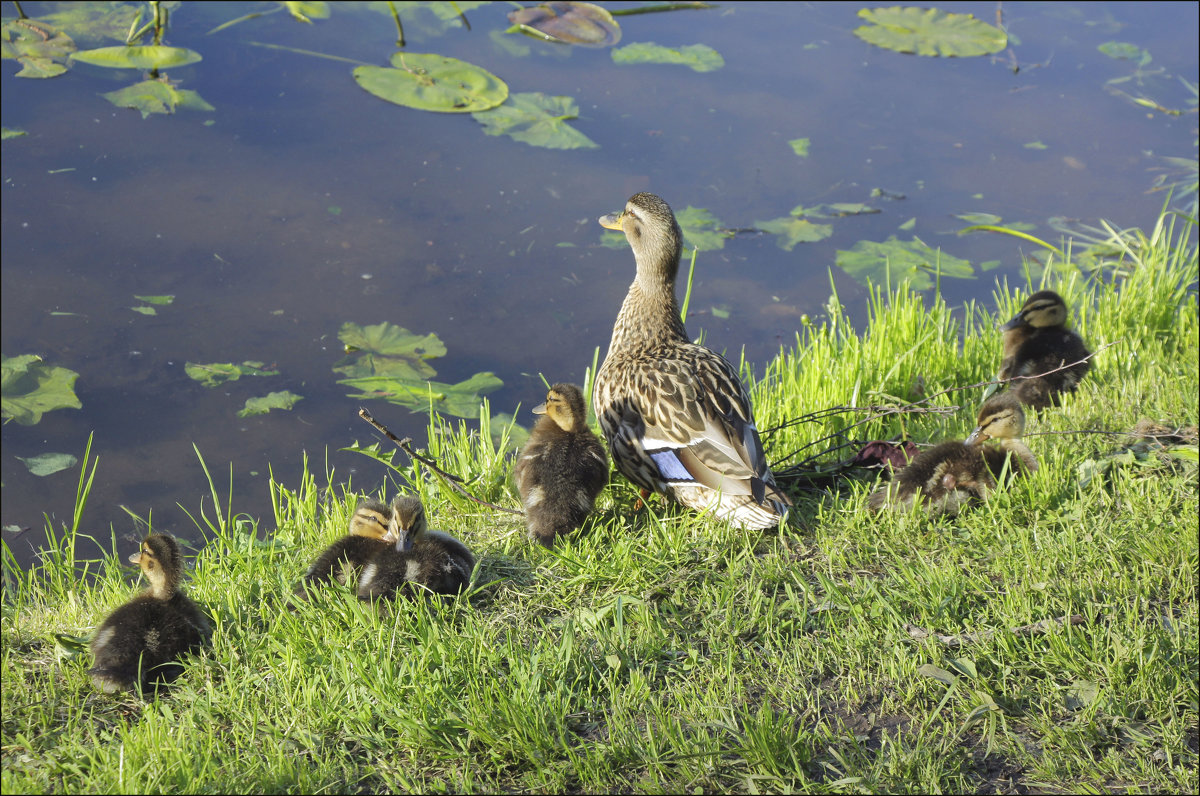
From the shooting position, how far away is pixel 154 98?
6957mm

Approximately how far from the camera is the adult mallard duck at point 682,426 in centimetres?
340

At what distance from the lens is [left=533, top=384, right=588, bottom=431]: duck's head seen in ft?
11.8

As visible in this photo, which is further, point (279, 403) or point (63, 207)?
point (63, 207)

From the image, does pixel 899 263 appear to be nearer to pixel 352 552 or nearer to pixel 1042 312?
pixel 1042 312

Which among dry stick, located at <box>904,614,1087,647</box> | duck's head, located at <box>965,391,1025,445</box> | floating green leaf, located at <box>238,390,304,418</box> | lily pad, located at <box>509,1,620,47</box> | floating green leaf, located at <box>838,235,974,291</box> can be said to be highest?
lily pad, located at <box>509,1,620,47</box>

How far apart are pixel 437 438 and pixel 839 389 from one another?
1.82 m

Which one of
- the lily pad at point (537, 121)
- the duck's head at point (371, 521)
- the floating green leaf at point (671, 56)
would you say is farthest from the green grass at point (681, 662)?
the floating green leaf at point (671, 56)

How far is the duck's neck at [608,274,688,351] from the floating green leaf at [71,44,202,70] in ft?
16.0

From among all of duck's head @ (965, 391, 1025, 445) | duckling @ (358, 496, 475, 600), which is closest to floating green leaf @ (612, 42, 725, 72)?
duck's head @ (965, 391, 1025, 445)

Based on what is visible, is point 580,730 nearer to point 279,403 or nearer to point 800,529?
point 800,529

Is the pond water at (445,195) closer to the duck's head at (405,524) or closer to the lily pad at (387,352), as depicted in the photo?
the lily pad at (387,352)

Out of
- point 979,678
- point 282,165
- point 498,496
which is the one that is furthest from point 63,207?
point 979,678

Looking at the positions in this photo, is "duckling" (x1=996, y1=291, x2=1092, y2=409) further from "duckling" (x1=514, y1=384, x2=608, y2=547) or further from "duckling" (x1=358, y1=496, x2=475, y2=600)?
"duckling" (x1=358, y1=496, x2=475, y2=600)

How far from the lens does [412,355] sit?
17.7 feet
